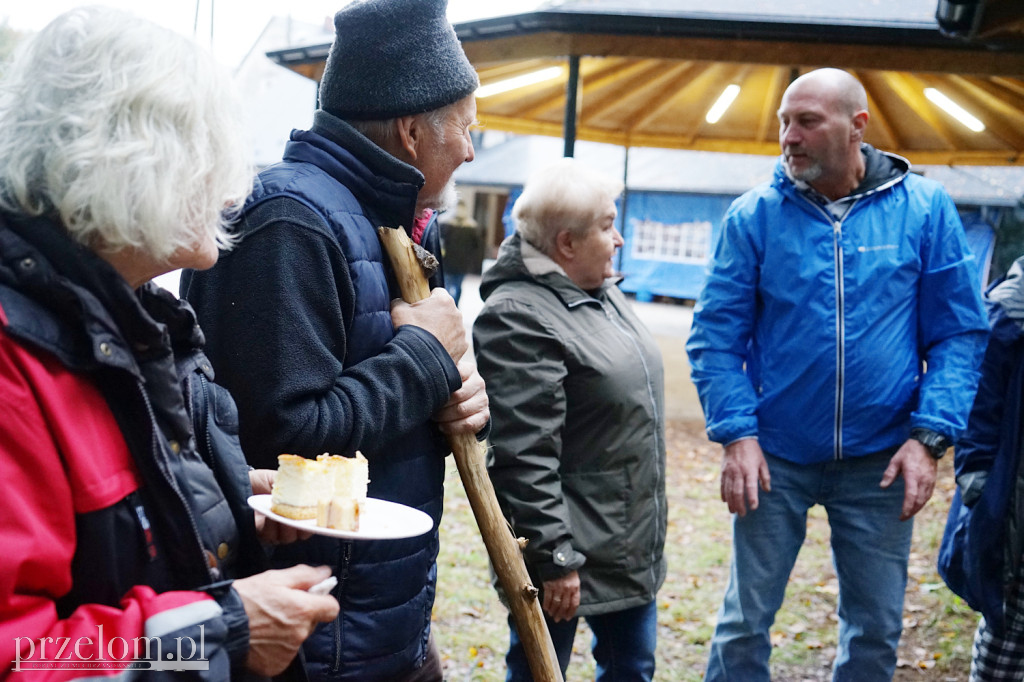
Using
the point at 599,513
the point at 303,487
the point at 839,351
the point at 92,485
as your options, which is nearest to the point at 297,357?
the point at 303,487

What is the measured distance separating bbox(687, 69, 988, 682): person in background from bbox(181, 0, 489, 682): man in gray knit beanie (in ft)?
4.86

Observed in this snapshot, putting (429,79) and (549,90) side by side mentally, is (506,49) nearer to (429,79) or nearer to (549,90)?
(549,90)

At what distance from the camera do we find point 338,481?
1.50 meters

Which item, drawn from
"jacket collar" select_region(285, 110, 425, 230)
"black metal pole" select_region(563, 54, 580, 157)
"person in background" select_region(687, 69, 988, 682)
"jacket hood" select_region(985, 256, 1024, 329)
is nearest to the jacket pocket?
"person in background" select_region(687, 69, 988, 682)

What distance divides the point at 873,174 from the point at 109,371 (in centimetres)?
289

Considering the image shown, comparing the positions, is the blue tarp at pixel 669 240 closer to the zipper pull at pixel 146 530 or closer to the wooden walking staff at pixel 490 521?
the wooden walking staff at pixel 490 521

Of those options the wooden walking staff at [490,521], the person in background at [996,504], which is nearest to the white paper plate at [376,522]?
the wooden walking staff at [490,521]

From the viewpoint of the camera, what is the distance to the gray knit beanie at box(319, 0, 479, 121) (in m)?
2.02

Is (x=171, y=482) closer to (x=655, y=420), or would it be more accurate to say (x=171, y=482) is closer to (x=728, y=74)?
(x=655, y=420)

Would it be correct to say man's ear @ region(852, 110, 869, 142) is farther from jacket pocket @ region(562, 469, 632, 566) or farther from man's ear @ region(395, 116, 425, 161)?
man's ear @ region(395, 116, 425, 161)

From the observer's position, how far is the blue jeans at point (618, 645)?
9.65ft

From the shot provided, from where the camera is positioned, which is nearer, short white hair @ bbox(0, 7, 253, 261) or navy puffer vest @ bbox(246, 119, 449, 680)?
short white hair @ bbox(0, 7, 253, 261)

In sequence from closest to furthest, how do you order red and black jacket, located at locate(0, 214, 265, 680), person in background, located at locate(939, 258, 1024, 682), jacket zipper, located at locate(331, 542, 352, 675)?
1. red and black jacket, located at locate(0, 214, 265, 680)
2. jacket zipper, located at locate(331, 542, 352, 675)
3. person in background, located at locate(939, 258, 1024, 682)

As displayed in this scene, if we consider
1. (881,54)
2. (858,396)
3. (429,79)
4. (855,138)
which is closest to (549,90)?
(881,54)
